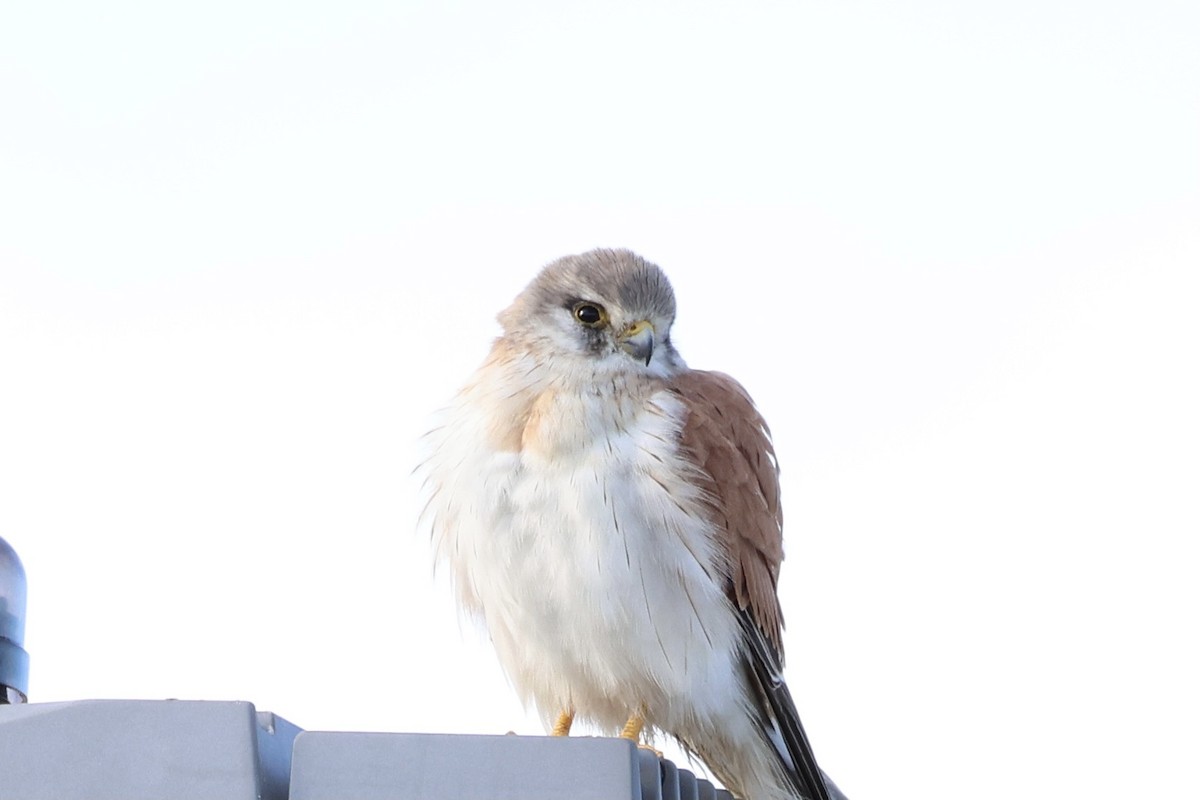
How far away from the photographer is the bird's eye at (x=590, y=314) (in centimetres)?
402

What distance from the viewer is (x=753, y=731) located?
153 inches

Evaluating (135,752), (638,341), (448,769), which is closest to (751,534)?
(638,341)

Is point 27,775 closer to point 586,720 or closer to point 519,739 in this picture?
point 519,739

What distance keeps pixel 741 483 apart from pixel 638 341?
0.45 m

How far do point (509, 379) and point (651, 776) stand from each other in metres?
1.76

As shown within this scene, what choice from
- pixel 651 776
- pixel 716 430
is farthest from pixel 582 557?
pixel 651 776

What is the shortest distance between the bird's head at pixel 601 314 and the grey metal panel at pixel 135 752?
1.99m

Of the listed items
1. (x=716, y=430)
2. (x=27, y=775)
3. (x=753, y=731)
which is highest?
(x=716, y=430)

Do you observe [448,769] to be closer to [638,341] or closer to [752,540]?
[752,540]

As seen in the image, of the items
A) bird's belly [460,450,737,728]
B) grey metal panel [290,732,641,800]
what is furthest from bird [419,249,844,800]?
grey metal panel [290,732,641,800]

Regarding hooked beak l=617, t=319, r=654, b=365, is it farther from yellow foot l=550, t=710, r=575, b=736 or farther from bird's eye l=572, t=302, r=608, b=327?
yellow foot l=550, t=710, r=575, b=736

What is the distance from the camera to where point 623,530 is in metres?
3.51

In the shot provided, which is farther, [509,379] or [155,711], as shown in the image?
[509,379]

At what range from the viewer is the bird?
140 inches
